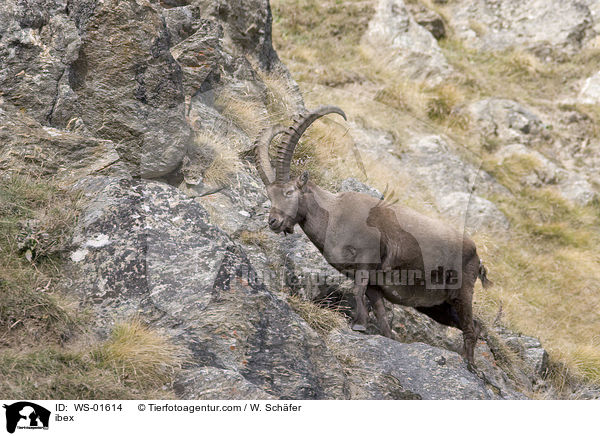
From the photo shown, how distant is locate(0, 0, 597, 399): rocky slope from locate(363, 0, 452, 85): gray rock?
21.8ft

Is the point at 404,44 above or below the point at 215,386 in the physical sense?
below

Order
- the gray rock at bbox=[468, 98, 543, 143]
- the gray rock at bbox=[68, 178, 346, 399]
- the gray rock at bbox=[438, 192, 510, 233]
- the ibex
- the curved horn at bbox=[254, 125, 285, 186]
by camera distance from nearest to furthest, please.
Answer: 1. the gray rock at bbox=[68, 178, 346, 399]
2. the ibex
3. the curved horn at bbox=[254, 125, 285, 186]
4. the gray rock at bbox=[438, 192, 510, 233]
5. the gray rock at bbox=[468, 98, 543, 143]

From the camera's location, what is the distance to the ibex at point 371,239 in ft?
25.6

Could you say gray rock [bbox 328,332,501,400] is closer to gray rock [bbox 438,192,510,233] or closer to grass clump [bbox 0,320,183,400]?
grass clump [bbox 0,320,183,400]

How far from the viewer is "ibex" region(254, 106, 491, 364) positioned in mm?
7793

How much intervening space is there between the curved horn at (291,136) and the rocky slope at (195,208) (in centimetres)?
105

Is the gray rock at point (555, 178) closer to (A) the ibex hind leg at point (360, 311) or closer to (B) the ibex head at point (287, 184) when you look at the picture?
(A) the ibex hind leg at point (360, 311)

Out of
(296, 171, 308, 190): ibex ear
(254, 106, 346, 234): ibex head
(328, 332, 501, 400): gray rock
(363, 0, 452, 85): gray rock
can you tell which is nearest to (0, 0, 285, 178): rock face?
(254, 106, 346, 234): ibex head

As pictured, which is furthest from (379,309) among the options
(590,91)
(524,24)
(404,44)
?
(524,24)

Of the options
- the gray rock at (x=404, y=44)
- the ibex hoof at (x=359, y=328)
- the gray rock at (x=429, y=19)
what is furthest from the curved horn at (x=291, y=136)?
the gray rock at (x=429, y=19)

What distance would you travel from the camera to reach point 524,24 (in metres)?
22.4

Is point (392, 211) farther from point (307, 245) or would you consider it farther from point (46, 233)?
point (46, 233)

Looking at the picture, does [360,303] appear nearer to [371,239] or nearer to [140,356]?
[371,239]
